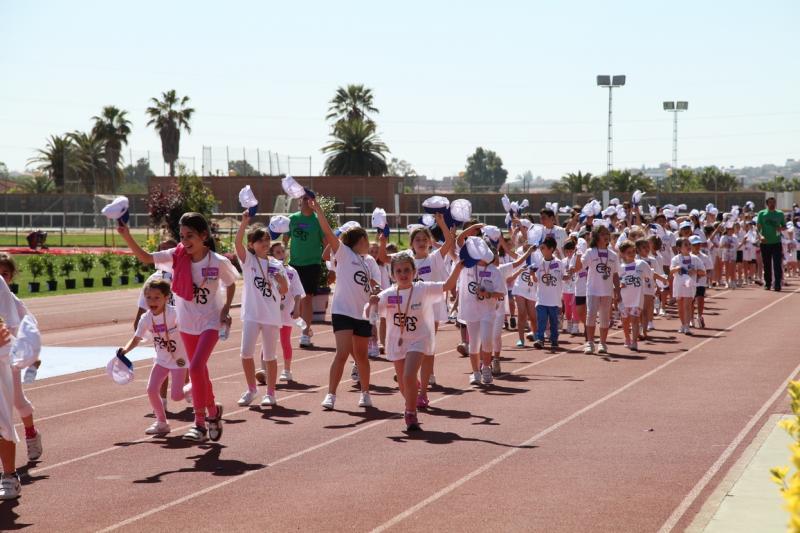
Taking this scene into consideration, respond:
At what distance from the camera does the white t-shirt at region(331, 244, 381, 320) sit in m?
11.8

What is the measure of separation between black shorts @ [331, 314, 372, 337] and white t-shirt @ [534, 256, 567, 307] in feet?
21.7

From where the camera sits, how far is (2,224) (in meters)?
82.9

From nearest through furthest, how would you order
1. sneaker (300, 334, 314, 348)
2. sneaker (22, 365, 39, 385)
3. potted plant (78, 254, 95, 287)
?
sneaker (22, 365, 39, 385), sneaker (300, 334, 314, 348), potted plant (78, 254, 95, 287)

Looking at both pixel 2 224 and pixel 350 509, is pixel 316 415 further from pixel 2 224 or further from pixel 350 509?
pixel 2 224

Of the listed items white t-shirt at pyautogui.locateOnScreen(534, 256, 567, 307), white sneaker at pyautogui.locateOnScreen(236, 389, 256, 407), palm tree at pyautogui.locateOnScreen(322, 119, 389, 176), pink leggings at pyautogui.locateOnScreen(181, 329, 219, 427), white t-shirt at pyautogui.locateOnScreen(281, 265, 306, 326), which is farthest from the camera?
palm tree at pyautogui.locateOnScreen(322, 119, 389, 176)

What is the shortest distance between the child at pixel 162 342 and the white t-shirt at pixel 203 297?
1.90 feet

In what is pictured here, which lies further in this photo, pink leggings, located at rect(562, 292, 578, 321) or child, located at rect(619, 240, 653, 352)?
pink leggings, located at rect(562, 292, 578, 321)

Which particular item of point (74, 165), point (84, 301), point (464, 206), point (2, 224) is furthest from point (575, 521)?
point (74, 165)

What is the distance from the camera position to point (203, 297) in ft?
33.6

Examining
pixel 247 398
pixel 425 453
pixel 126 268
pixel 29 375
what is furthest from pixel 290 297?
pixel 126 268

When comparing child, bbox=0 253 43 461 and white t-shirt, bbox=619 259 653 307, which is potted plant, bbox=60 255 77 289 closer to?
white t-shirt, bbox=619 259 653 307

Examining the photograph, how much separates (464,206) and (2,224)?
249 feet

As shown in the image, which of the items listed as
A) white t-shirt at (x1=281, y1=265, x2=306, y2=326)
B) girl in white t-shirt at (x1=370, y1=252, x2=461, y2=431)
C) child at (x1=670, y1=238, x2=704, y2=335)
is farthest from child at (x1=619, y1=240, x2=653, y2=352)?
girl in white t-shirt at (x1=370, y1=252, x2=461, y2=431)

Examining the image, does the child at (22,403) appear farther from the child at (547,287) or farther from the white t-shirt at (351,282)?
the child at (547,287)
